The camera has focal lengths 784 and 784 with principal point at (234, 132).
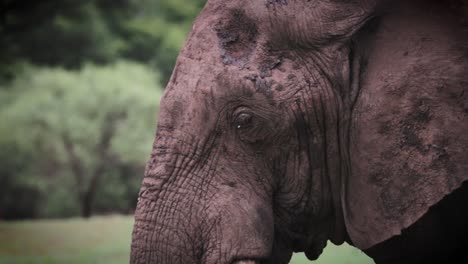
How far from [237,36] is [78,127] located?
15671mm

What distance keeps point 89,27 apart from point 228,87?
20.9 metres

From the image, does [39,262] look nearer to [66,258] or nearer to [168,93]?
[66,258]

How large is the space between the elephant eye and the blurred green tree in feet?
56.2

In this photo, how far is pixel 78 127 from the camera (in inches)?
721

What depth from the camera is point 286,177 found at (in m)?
3.12

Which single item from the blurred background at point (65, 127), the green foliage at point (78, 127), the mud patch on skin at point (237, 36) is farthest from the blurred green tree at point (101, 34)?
the mud patch on skin at point (237, 36)

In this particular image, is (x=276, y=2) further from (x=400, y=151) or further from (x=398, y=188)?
(x=398, y=188)

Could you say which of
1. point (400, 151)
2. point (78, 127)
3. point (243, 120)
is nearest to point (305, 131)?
point (243, 120)

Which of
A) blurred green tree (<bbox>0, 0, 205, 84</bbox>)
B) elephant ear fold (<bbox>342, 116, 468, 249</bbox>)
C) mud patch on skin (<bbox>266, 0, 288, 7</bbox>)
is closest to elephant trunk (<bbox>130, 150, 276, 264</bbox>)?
elephant ear fold (<bbox>342, 116, 468, 249</bbox>)

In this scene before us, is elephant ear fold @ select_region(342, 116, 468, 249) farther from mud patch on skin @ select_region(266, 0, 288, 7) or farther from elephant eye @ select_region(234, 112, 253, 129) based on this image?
mud patch on skin @ select_region(266, 0, 288, 7)

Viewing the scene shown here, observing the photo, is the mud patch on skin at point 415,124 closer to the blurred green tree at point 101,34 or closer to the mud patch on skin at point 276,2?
the mud patch on skin at point 276,2

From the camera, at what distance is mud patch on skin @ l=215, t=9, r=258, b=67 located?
9.96ft

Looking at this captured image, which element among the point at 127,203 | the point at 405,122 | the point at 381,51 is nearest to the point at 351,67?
the point at 381,51

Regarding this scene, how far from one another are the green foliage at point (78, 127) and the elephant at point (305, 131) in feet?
50.6
